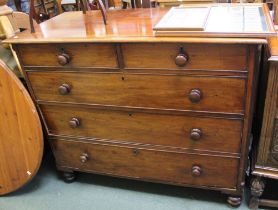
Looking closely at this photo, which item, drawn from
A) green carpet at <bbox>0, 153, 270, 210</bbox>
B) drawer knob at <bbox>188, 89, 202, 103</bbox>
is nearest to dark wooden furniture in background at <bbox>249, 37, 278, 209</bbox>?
green carpet at <bbox>0, 153, 270, 210</bbox>

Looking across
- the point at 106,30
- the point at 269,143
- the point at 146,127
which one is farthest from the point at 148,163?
the point at 106,30

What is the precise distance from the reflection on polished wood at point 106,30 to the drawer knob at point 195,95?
226 millimetres

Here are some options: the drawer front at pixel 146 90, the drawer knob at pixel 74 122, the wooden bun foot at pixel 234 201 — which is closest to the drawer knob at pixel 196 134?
the drawer front at pixel 146 90

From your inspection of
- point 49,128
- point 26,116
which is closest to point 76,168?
point 49,128

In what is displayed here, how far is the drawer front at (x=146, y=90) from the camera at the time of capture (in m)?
1.26

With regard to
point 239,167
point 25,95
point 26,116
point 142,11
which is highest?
point 142,11

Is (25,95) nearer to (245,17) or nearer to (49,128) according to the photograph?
(49,128)

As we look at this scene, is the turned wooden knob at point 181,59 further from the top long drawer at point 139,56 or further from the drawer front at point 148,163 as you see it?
the drawer front at point 148,163

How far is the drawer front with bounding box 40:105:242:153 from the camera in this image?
4.54 ft

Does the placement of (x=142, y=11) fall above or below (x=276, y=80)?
above

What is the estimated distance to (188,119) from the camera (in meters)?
1.39

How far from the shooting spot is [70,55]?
4.53 feet

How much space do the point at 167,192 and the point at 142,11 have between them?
1.02 metres

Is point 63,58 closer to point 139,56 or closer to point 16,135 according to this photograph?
point 139,56
